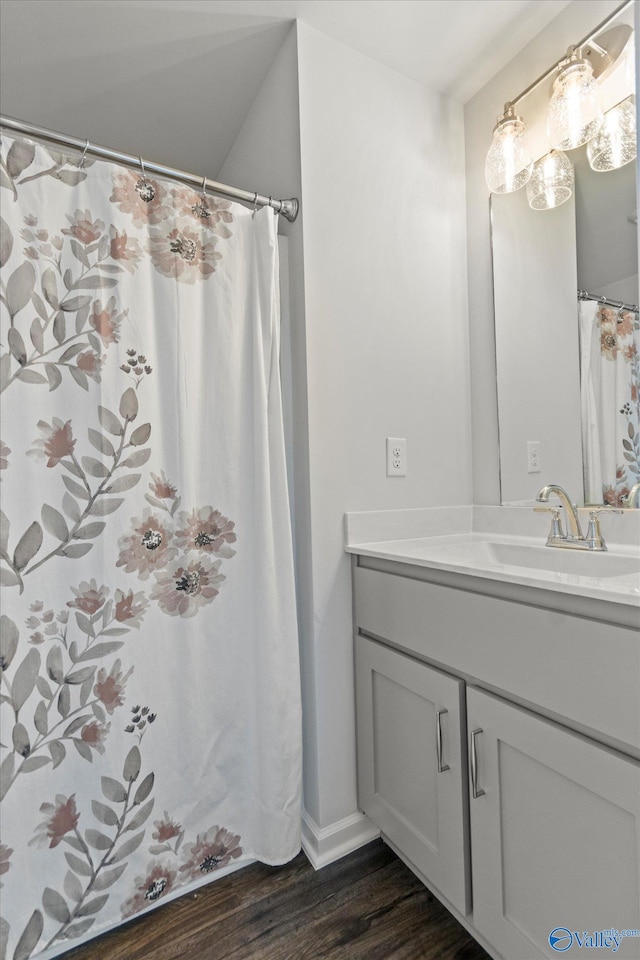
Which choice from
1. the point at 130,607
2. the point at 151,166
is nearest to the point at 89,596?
the point at 130,607

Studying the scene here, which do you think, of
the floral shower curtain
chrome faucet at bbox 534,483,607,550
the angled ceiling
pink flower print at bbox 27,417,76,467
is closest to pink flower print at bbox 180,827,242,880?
the floral shower curtain

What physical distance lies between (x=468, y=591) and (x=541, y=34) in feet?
5.39

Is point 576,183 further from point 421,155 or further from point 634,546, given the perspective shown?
point 634,546

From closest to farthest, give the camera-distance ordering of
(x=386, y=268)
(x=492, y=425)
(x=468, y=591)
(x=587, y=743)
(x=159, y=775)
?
1. (x=587, y=743)
2. (x=468, y=591)
3. (x=159, y=775)
4. (x=386, y=268)
5. (x=492, y=425)

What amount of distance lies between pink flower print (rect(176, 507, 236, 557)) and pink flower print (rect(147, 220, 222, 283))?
0.62 metres

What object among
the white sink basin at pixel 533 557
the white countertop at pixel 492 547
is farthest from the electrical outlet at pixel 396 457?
the white sink basin at pixel 533 557

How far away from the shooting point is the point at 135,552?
122 centimetres

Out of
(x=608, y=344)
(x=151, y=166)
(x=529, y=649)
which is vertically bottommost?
(x=529, y=649)

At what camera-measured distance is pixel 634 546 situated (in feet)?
4.12

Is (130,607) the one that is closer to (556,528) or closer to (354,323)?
(354,323)

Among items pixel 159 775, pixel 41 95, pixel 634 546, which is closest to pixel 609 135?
pixel 634 546

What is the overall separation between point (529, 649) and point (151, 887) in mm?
1115

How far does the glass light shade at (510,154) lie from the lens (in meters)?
1.49
